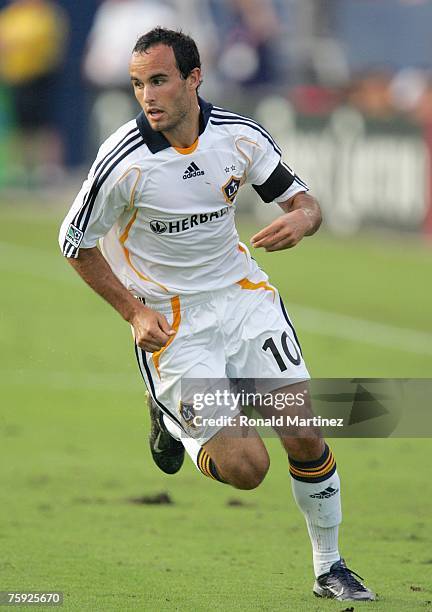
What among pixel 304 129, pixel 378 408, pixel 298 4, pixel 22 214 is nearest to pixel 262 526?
pixel 378 408

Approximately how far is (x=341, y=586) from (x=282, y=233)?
1.64 m

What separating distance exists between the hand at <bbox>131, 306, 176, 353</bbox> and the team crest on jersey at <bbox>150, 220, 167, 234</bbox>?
40cm

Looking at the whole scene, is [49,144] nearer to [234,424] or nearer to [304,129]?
[304,129]

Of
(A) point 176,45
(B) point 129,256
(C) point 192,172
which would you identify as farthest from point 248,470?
(A) point 176,45

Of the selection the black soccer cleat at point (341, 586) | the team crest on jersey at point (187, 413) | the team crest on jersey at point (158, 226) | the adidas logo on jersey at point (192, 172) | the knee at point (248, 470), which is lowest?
the black soccer cleat at point (341, 586)

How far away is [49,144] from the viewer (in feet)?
86.0

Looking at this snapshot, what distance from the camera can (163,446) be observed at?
7.92 m

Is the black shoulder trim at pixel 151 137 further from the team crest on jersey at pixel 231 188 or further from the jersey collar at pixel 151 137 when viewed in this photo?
the team crest on jersey at pixel 231 188

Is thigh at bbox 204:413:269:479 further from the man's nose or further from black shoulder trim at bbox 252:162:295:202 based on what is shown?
the man's nose

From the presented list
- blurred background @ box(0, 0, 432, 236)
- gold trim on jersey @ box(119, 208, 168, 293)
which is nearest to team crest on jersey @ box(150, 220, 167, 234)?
gold trim on jersey @ box(119, 208, 168, 293)

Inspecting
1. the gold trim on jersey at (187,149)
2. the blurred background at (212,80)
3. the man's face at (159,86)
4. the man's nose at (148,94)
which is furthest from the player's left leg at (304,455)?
the blurred background at (212,80)

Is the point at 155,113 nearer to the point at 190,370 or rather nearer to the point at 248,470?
the point at 190,370

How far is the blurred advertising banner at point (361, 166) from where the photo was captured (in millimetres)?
19969

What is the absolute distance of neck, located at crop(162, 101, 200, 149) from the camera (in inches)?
276
